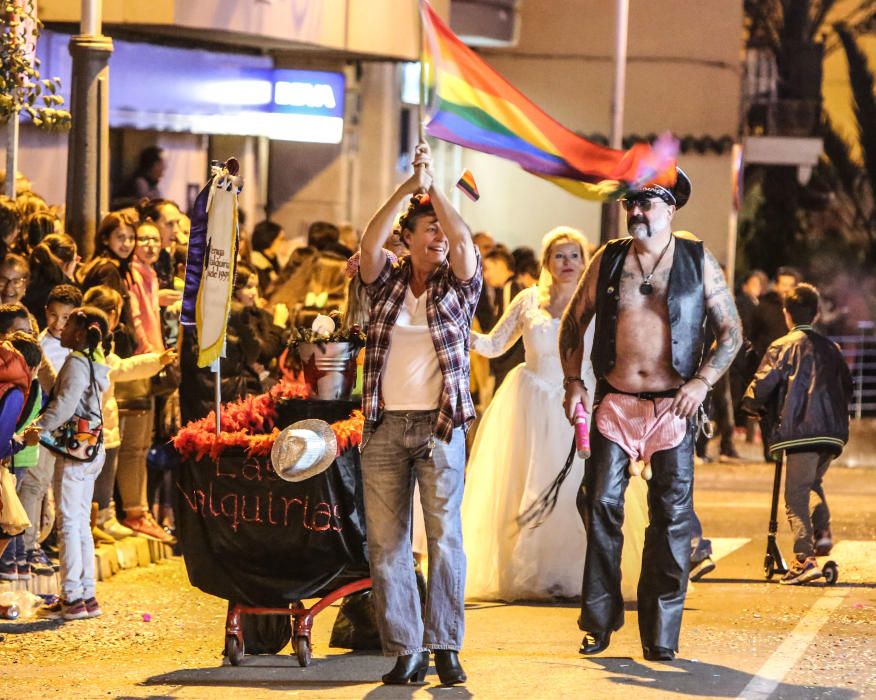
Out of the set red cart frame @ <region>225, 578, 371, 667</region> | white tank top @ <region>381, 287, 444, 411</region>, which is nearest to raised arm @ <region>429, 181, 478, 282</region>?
white tank top @ <region>381, 287, 444, 411</region>

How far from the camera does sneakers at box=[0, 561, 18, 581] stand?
997 centimetres

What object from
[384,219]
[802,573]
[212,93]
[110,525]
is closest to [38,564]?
[110,525]

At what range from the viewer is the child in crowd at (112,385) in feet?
34.1

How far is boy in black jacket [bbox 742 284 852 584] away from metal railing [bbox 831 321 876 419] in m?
13.0

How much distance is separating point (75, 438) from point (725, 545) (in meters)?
5.05

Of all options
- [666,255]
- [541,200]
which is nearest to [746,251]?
[541,200]

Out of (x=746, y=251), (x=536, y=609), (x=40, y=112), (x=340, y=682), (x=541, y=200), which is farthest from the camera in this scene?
(x=746, y=251)

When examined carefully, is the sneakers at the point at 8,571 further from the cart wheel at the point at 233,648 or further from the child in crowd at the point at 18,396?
the cart wheel at the point at 233,648

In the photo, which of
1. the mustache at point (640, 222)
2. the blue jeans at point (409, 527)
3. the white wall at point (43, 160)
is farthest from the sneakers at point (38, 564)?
the white wall at point (43, 160)

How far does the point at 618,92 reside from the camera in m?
22.1

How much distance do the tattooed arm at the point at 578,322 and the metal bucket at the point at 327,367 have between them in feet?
3.32

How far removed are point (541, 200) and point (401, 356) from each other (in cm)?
2626

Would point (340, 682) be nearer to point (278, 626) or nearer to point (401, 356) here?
point (278, 626)

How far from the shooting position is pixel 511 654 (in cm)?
860
